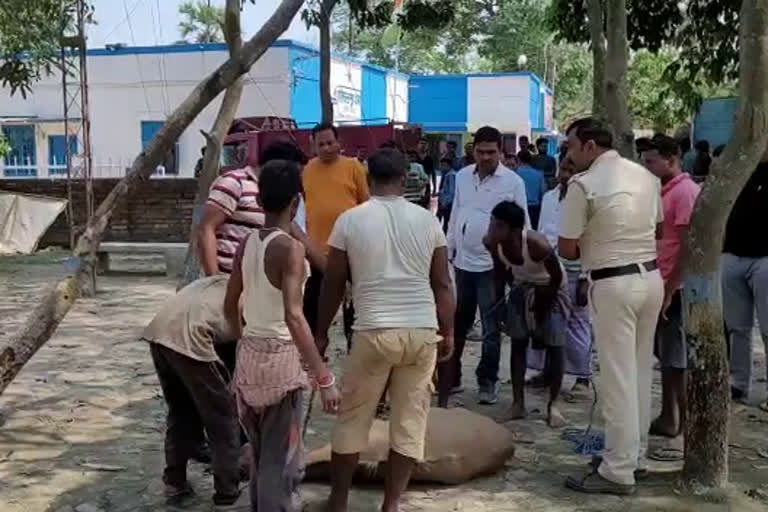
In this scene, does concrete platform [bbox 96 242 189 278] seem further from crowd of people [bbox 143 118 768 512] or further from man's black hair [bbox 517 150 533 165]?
crowd of people [bbox 143 118 768 512]

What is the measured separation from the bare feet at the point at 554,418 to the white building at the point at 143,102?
20.2m

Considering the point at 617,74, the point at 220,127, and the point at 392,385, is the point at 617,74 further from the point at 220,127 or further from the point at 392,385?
the point at 220,127

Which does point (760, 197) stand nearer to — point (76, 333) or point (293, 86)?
point (76, 333)

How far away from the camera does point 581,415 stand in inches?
251

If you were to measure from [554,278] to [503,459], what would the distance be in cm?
127

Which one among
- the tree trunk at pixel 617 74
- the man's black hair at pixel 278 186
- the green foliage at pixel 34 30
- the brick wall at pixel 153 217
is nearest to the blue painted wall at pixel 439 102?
the brick wall at pixel 153 217

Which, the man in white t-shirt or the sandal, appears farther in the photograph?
the sandal

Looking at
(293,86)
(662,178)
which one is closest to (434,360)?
(662,178)

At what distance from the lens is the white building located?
2589cm

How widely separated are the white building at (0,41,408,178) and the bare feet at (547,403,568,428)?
20.2 metres

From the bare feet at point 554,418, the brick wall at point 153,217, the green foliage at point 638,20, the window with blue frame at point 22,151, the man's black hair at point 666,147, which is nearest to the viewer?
the man's black hair at point 666,147

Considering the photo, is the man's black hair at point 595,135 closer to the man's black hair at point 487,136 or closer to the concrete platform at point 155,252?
the man's black hair at point 487,136

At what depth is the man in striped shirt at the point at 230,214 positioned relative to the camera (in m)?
4.70

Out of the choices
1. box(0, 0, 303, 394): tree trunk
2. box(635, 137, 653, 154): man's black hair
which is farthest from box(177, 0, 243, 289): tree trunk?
box(635, 137, 653, 154): man's black hair
